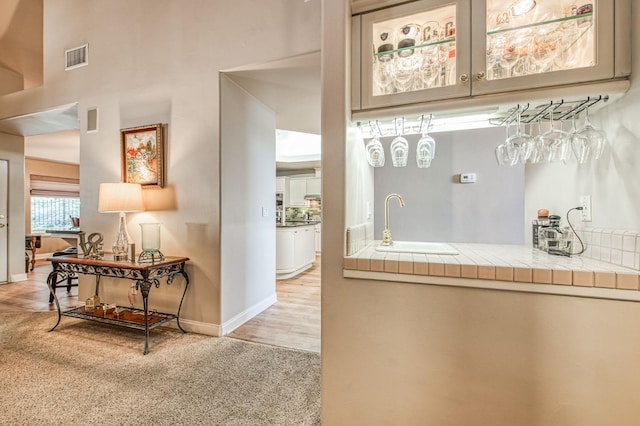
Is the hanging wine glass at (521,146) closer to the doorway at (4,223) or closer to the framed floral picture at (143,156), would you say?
the framed floral picture at (143,156)

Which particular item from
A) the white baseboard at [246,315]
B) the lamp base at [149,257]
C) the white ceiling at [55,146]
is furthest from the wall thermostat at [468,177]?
the white ceiling at [55,146]

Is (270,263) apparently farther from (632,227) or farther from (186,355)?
(632,227)

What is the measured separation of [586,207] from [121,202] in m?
3.36

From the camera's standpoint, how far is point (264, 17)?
2.49 m

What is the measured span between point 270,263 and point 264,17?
2.58 metres

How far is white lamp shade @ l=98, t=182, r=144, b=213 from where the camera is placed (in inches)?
100

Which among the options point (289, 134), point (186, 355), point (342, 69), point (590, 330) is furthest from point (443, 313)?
point (289, 134)

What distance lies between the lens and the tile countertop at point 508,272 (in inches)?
42.0

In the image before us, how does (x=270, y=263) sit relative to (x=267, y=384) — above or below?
above

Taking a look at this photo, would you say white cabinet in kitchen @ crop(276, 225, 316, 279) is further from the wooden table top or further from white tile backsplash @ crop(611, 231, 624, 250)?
white tile backsplash @ crop(611, 231, 624, 250)

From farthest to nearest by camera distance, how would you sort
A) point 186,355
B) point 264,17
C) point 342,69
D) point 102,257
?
1. point 102,257
2. point 264,17
3. point 186,355
4. point 342,69

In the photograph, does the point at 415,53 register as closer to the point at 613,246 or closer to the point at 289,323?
the point at 613,246

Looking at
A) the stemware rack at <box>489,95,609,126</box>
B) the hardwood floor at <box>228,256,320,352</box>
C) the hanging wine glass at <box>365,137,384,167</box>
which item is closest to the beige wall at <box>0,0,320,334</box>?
the hardwood floor at <box>228,256,320,352</box>

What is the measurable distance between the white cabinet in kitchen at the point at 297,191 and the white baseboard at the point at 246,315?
4.79 metres
